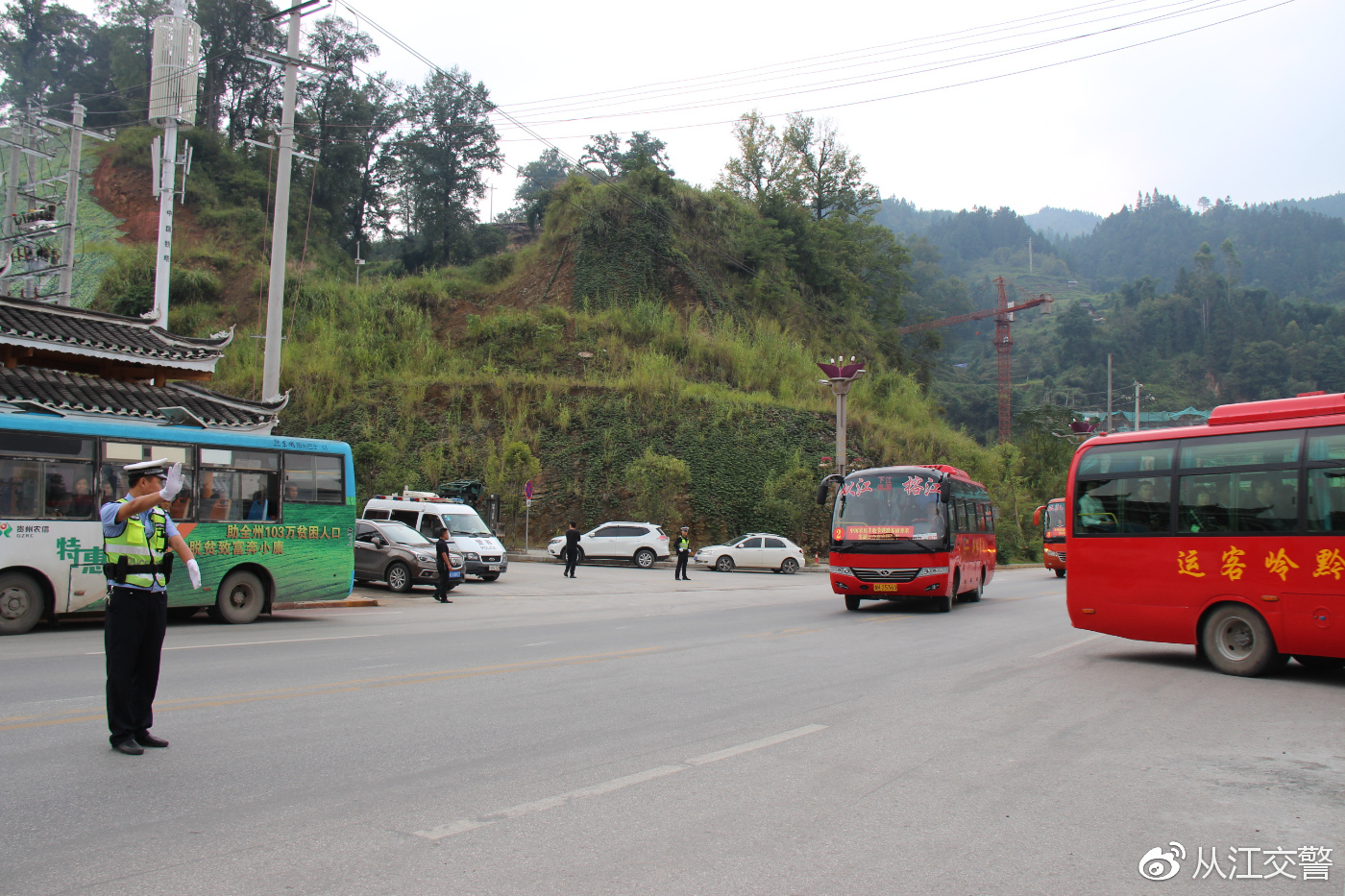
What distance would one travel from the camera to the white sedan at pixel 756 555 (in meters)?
34.4

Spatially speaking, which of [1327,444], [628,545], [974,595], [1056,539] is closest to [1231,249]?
[1056,539]

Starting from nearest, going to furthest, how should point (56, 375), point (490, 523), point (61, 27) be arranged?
1. point (56, 375)
2. point (490, 523)
3. point (61, 27)

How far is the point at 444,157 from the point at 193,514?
183 ft

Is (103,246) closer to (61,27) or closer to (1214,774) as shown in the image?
(61,27)

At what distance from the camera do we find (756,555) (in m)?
34.6

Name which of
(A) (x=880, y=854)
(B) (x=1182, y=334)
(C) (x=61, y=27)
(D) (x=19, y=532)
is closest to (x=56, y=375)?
(D) (x=19, y=532)

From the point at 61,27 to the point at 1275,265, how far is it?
169461 millimetres

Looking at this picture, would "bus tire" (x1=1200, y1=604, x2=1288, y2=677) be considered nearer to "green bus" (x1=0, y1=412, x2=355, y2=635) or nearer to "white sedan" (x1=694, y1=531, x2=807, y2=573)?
"green bus" (x1=0, y1=412, x2=355, y2=635)

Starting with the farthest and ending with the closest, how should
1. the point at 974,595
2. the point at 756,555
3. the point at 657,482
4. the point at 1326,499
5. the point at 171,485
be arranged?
the point at 657,482
the point at 756,555
the point at 974,595
the point at 1326,499
the point at 171,485

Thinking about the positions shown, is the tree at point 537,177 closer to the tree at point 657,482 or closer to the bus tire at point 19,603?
the tree at point 657,482

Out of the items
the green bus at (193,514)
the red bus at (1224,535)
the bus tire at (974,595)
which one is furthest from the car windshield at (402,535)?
the red bus at (1224,535)

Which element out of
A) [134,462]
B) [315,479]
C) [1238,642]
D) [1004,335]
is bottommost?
[1238,642]

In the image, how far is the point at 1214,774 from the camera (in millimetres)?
6023

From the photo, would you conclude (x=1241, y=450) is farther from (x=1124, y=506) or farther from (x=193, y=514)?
(x=193, y=514)
